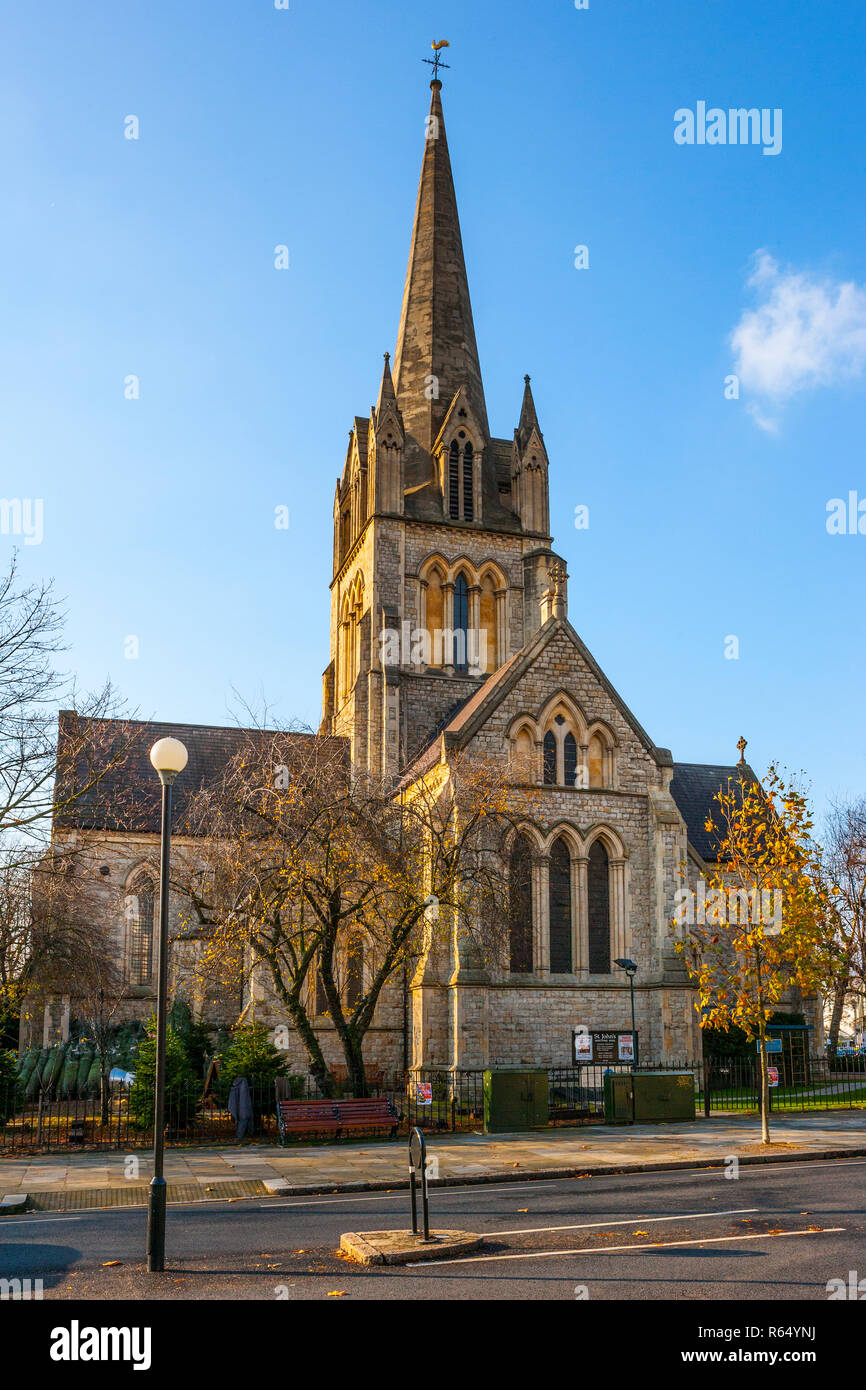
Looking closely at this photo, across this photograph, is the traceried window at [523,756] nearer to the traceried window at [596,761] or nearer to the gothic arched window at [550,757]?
the gothic arched window at [550,757]

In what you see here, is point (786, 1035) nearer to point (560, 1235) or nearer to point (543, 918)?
point (543, 918)

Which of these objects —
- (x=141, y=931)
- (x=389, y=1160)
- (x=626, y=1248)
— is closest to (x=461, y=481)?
(x=141, y=931)

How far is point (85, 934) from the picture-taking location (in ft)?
96.9

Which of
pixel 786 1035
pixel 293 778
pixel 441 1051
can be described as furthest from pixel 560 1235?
pixel 786 1035

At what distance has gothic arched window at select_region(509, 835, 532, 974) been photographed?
2919 centimetres

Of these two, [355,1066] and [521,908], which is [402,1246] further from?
[521,908]

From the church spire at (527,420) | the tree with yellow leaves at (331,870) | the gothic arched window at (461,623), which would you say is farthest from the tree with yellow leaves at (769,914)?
the church spire at (527,420)

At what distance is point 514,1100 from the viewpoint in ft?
74.4

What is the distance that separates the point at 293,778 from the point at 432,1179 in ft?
32.9

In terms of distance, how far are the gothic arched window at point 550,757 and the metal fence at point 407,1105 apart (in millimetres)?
7264

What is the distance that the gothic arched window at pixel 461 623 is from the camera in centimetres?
4034

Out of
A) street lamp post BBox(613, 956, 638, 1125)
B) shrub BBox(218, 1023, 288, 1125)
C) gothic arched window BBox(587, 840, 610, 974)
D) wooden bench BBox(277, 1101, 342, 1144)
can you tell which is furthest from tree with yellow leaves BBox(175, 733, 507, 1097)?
gothic arched window BBox(587, 840, 610, 974)

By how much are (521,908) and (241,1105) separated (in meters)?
9.87
